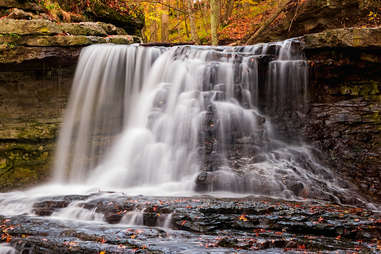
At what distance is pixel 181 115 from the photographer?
23.8 ft

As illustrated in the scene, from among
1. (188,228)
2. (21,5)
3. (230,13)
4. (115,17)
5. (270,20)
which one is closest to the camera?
(188,228)

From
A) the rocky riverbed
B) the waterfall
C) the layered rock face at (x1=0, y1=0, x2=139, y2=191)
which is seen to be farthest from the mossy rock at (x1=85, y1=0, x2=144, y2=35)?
the rocky riverbed

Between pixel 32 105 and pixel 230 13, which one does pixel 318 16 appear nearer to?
pixel 230 13

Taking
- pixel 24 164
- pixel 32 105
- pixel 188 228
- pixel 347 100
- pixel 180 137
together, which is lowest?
pixel 188 228

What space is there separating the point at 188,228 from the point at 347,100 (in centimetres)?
602

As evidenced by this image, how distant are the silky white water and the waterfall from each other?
27 millimetres

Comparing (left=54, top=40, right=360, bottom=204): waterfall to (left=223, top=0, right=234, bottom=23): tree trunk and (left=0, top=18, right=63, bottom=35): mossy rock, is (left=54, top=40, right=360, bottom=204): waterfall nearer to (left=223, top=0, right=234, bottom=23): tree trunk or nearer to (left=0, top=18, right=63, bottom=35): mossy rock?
(left=0, top=18, right=63, bottom=35): mossy rock

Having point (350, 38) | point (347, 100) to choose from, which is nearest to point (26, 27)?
point (350, 38)

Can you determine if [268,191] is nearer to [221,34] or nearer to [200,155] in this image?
[200,155]

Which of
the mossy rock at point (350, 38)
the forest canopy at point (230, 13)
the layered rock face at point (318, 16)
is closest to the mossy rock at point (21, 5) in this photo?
the forest canopy at point (230, 13)

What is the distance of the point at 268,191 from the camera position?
540 cm

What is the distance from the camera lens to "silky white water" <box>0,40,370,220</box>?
640cm

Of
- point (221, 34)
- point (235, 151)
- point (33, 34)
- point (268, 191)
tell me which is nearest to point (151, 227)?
point (268, 191)

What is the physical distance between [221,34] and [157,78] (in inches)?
364
